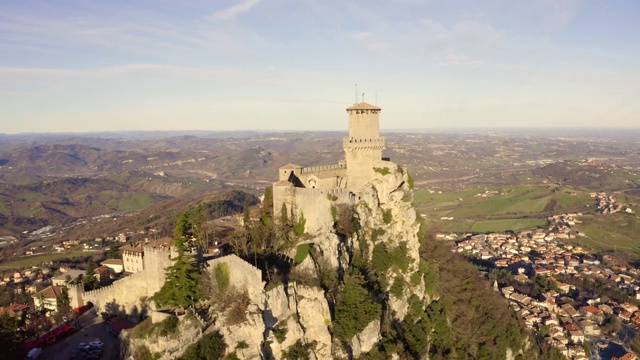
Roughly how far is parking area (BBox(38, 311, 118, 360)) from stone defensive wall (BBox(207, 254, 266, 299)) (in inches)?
381

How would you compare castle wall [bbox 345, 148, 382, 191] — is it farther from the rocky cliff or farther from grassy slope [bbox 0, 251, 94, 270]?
grassy slope [bbox 0, 251, 94, 270]

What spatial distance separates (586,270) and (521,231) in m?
39.3

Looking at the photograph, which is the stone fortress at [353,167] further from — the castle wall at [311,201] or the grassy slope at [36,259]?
the grassy slope at [36,259]

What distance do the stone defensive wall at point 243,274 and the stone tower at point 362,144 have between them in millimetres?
17507

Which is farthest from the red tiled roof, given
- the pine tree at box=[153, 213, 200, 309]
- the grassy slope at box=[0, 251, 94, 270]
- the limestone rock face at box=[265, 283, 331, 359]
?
the grassy slope at box=[0, 251, 94, 270]

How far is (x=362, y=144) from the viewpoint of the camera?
4678 centimetres

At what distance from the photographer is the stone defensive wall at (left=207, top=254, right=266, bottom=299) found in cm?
3288

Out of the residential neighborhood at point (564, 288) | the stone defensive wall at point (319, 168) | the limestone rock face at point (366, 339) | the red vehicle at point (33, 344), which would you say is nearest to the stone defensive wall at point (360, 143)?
the stone defensive wall at point (319, 168)

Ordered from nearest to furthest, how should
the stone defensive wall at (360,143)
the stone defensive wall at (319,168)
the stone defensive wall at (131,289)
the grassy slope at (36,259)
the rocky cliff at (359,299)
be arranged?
the rocky cliff at (359,299) → the stone defensive wall at (131,289) → the stone defensive wall at (360,143) → the stone defensive wall at (319,168) → the grassy slope at (36,259)

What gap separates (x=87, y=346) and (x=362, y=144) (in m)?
30.4

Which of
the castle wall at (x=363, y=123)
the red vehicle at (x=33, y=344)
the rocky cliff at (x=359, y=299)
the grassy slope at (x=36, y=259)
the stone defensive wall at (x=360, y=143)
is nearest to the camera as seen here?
the rocky cliff at (x=359, y=299)

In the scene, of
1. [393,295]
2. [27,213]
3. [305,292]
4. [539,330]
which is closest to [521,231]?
[539,330]

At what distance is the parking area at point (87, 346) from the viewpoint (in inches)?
1293

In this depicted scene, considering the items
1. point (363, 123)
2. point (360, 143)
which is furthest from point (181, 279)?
point (363, 123)
